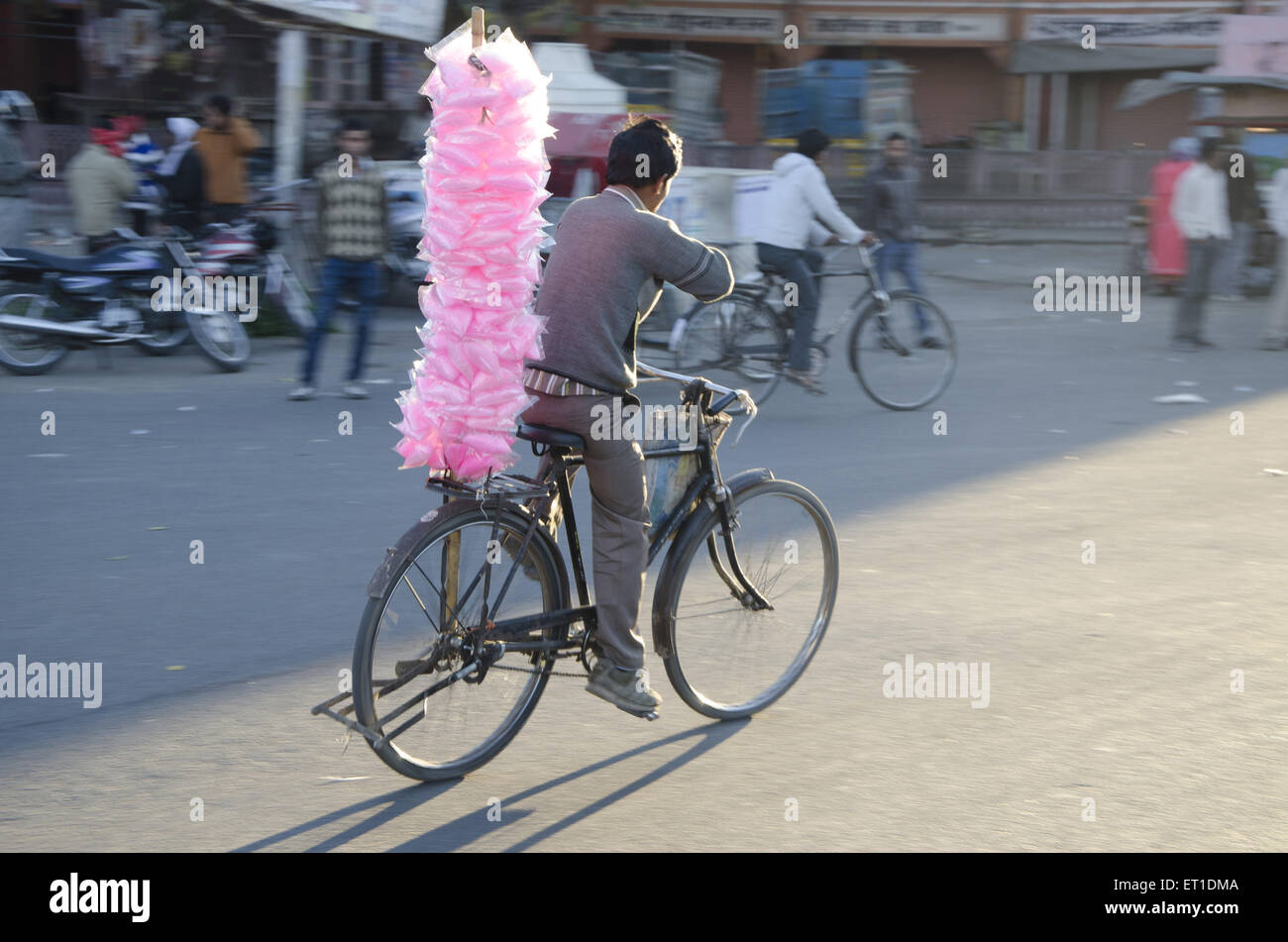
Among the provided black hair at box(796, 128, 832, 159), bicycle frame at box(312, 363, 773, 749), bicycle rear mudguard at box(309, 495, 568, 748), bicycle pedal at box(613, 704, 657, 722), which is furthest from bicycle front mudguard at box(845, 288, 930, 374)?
bicycle rear mudguard at box(309, 495, 568, 748)

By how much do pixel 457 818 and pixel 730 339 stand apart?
6.27 metres

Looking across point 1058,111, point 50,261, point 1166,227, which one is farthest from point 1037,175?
point 50,261

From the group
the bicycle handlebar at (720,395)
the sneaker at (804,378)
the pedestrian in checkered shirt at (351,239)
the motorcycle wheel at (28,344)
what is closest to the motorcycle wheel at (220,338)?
the motorcycle wheel at (28,344)

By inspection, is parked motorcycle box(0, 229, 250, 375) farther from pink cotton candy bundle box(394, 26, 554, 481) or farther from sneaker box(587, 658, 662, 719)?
sneaker box(587, 658, 662, 719)

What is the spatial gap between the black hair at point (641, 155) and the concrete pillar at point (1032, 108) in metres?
30.4

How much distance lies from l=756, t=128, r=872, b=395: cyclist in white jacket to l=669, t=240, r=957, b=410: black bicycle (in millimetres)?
82

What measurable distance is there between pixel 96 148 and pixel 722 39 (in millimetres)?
20737

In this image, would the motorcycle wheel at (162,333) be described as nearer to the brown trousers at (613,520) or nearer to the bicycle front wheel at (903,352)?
the bicycle front wheel at (903,352)

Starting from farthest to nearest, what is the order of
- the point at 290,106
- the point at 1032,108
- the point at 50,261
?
the point at 1032,108
the point at 290,106
the point at 50,261

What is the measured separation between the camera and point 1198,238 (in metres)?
13.3

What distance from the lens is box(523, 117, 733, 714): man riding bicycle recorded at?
3.95 m

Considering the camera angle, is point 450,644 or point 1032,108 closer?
point 450,644

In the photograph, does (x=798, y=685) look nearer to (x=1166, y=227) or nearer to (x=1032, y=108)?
(x=1166, y=227)

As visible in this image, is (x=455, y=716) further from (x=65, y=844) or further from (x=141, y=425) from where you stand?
(x=141, y=425)
